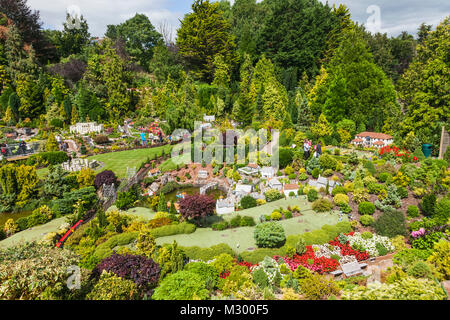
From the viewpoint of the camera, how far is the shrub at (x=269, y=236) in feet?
45.8

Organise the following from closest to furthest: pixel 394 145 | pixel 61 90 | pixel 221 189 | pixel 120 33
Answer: pixel 221 189 < pixel 394 145 < pixel 61 90 < pixel 120 33

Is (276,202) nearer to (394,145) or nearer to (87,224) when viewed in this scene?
(87,224)

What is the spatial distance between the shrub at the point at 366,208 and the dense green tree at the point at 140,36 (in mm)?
55616

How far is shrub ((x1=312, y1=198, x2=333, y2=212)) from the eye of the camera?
18.2 metres

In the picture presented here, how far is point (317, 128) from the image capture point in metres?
32.0

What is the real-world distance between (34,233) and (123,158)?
1381cm

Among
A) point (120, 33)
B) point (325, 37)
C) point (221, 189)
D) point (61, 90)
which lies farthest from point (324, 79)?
point (120, 33)

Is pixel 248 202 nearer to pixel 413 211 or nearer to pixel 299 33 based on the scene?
pixel 413 211

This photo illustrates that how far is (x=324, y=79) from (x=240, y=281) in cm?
3685

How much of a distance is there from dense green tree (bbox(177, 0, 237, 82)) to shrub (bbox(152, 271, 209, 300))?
4196 cm

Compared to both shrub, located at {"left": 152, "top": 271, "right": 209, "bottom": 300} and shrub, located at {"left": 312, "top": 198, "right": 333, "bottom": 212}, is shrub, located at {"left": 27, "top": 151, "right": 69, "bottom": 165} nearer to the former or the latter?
shrub, located at {"left": 152, "top": 271, "right": 209, "bottom": 300}

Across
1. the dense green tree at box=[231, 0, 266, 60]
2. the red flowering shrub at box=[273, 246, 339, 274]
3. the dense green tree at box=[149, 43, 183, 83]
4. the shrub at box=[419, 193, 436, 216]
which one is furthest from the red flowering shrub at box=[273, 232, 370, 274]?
the dense green tree at box=[231, 0, 266, 60]

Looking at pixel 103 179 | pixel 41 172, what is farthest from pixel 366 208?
pixel 41 172
